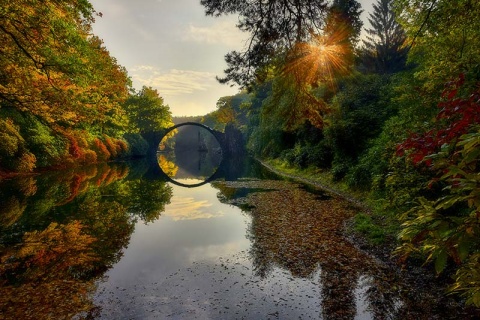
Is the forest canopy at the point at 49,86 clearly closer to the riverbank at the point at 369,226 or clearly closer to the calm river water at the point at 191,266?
the calm river water at the point at 191,266

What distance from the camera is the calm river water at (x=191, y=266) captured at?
21.1ft

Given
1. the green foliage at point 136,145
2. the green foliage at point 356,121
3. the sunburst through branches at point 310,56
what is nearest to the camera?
the sunburst through branches at point 310,56

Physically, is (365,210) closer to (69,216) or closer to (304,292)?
(304,292)

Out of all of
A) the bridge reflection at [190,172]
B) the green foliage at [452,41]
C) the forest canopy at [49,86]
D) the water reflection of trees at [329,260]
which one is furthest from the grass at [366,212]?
the forest canopy at [49,86]

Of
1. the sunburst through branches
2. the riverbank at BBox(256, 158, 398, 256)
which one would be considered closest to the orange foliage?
the riverbank at BBox(256, 158, 398, 256)

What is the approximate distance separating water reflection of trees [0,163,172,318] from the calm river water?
4 cm

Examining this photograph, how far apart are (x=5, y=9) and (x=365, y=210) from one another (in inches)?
654

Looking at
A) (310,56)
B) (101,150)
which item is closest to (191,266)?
(310,56)

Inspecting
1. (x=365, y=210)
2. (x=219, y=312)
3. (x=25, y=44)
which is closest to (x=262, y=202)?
(x=365, y=210)

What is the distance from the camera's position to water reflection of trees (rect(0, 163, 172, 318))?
6.69 m

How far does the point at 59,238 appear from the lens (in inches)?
421

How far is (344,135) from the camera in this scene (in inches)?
832

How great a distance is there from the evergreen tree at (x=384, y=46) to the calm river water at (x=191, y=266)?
Result: 3633cm

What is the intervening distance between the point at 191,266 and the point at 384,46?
4859 cm
